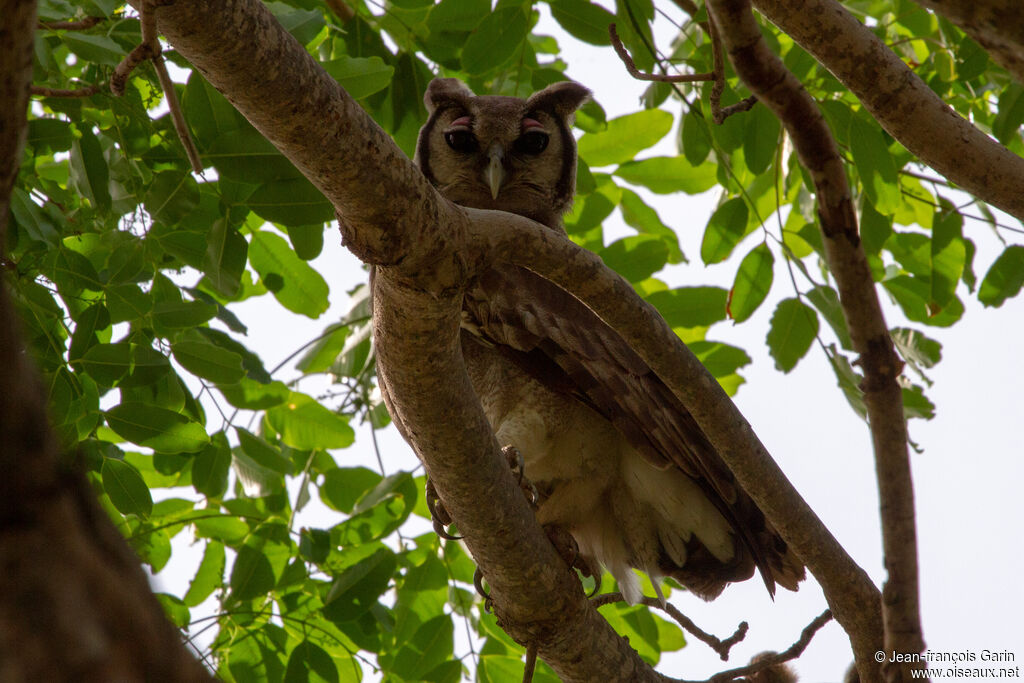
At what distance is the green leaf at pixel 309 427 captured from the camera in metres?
2.74

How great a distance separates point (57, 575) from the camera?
0.48 m

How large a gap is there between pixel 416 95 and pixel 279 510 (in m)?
1.33

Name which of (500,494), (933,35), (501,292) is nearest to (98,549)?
(500,494)

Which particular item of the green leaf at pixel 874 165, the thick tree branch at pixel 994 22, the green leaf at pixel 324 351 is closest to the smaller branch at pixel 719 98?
the green leaf at pixel 874 165

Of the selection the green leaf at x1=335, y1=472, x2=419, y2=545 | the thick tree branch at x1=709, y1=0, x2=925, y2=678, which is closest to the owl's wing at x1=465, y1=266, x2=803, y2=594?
the green leaf at x1=335, y1=472, x2=419, y2=545

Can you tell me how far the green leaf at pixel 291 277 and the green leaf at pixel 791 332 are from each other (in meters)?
1.33

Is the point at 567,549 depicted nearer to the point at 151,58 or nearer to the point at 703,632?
the point at 703,632

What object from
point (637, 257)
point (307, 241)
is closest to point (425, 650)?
point (307, 241)

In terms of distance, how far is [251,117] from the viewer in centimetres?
126

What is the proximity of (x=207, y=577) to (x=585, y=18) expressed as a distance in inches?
76.6

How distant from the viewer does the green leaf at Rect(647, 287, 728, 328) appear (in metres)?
2.68

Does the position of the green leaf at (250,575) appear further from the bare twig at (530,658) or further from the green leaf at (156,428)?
the bare twig at (530,658)

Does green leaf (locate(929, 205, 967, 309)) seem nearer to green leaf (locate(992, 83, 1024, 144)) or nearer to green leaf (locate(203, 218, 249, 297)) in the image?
green leaf (locate(992, 83, 1024, 144))

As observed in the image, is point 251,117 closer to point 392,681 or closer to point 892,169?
point 892,169
